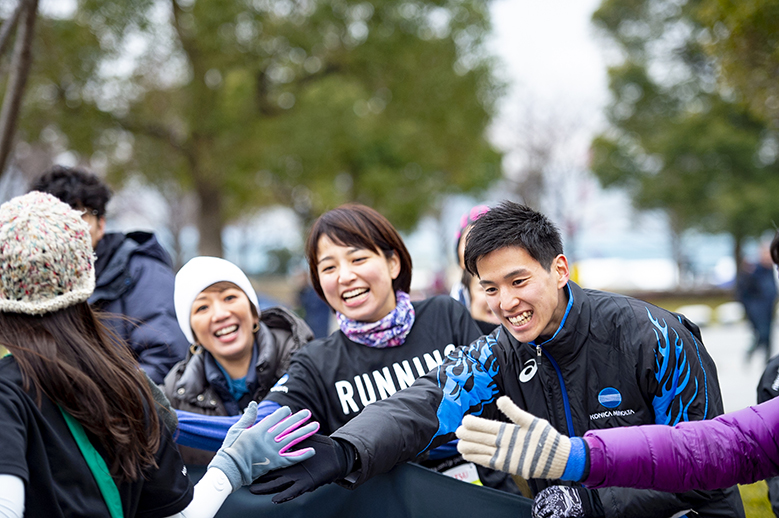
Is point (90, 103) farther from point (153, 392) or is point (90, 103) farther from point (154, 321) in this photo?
point (153, 392)

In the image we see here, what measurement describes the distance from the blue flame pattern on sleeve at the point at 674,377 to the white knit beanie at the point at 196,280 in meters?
2.06

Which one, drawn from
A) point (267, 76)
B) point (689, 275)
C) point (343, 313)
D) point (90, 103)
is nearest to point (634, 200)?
point (689, 275)

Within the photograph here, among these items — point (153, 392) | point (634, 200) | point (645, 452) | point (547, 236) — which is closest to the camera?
point (645, 452)

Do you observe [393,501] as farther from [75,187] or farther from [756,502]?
[756,502]

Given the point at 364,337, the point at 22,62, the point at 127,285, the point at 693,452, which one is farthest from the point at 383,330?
the point at 22,62

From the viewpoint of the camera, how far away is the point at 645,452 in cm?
187

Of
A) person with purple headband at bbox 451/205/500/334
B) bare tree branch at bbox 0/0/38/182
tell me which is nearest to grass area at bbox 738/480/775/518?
person with purple headband at bbox 451/205/500/334

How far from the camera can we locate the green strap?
1724 millimetres

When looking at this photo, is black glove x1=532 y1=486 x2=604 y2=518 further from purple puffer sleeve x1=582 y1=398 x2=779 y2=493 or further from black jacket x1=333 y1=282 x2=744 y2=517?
purple puffer sleeve x1=582 y1=398 x2=779 y2=493

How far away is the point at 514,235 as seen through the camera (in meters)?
2.40

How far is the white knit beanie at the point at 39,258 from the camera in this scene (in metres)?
1.70

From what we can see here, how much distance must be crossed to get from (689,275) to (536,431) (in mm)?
36654

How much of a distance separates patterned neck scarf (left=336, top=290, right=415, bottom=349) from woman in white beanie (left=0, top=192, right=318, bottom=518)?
4.10 feet

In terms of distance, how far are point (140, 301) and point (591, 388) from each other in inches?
98.5
